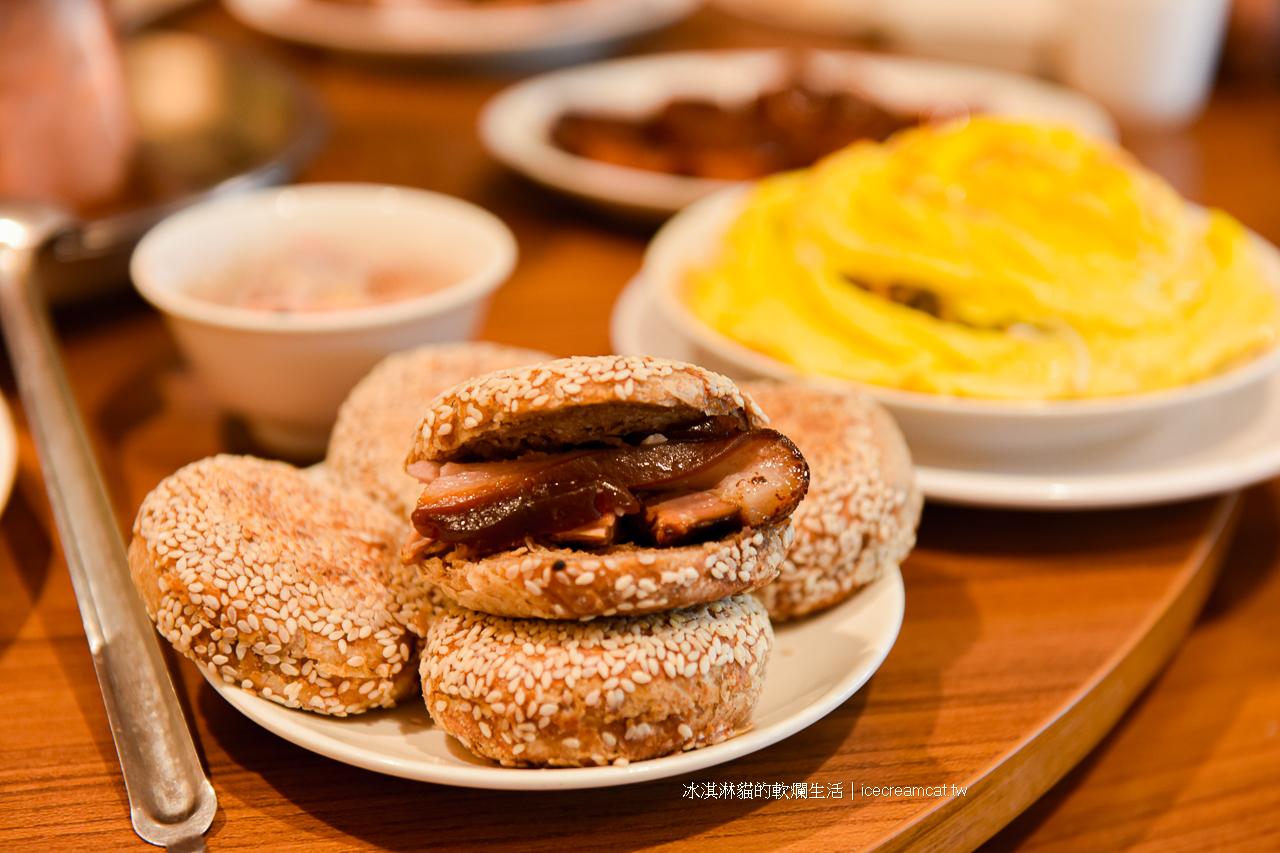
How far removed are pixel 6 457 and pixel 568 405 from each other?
1161 mm

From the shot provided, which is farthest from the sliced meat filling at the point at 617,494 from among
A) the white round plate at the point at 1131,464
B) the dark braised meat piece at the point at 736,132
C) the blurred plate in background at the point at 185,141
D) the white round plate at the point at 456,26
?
the white round plate at the point at 456,26

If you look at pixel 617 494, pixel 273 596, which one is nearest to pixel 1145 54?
pixel 617 494

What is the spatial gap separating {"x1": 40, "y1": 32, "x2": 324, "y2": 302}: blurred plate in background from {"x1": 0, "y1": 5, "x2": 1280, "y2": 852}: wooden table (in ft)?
0.81

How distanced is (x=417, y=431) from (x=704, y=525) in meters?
0.38

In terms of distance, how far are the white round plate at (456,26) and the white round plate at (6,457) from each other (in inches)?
114

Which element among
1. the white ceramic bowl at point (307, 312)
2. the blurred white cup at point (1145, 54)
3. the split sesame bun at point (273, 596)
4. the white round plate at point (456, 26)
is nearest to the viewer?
the split sesame bun at point (273, 596)

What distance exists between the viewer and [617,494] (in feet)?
4.10

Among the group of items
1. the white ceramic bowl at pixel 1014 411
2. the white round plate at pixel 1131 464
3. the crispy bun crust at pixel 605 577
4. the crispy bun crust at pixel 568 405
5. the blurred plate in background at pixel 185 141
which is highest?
the crispy bun crust at pixel 568 405

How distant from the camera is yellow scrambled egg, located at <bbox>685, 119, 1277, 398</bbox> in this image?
205 cm

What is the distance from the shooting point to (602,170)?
3.19 m

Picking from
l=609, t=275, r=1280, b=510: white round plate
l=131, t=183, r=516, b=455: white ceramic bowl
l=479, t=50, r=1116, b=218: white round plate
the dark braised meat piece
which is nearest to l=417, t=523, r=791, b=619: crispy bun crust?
l=609, t=275, r=1280, b=510: white round plate

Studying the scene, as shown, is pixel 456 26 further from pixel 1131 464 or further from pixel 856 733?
pixel 856 733

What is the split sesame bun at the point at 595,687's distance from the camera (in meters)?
1.21

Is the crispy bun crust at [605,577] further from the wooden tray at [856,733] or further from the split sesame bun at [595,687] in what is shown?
the wooden tray at [856,733]
